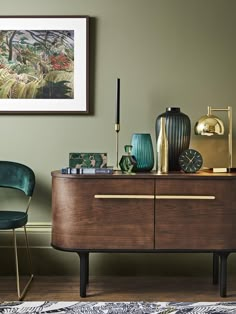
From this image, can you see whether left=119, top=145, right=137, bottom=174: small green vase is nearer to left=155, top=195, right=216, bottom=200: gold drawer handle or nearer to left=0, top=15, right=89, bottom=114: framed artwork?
left=155, top=195, right=216, bottom=200: gold drawer handle

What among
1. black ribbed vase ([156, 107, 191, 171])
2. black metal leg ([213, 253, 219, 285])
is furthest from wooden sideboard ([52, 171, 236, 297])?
black metal leg ([213, 253, 219, 285])

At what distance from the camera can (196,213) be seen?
2961 mm

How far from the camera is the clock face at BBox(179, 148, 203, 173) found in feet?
10.2

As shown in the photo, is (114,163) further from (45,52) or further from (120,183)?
(45,52)

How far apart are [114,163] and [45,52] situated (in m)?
0.86

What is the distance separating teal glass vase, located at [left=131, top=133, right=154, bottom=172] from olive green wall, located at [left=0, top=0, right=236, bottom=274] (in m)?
0.29

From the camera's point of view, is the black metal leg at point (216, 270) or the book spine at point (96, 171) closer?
the book spine at point (96, 171)

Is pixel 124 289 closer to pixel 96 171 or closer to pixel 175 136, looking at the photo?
pixel 96 171

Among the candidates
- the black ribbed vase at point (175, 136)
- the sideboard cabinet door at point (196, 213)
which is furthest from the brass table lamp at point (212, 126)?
the sideboard cabinet door at point (196, 213)

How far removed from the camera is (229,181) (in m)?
2.95

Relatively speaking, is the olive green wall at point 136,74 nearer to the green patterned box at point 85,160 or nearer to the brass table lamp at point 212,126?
the brass table lamp at point 212,126

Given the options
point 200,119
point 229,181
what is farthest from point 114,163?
point 229,181

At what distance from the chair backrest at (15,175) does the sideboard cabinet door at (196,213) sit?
868 millimetres

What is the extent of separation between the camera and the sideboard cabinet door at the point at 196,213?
2953mm
